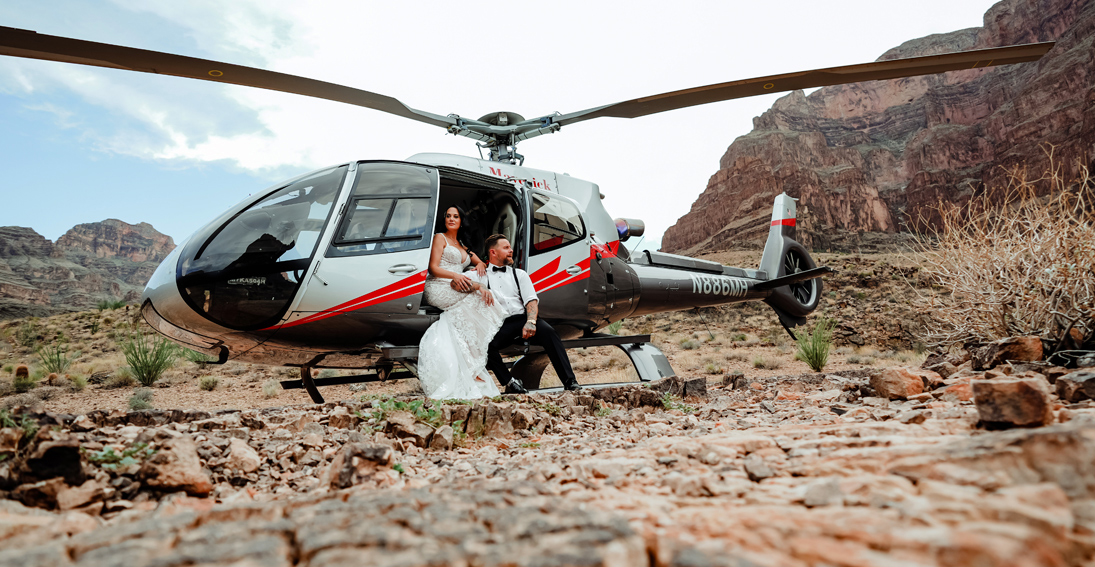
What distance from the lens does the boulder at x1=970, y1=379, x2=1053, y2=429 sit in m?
1.56

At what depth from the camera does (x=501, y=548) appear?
0.99m

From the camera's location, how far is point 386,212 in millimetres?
4707

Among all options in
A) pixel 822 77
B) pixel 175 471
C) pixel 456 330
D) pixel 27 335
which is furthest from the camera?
pixel 27 335

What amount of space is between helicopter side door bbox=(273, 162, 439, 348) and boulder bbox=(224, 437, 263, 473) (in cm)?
225

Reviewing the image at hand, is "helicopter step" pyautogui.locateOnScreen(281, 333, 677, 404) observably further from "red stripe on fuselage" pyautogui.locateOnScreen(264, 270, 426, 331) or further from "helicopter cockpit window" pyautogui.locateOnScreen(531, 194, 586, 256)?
"helicopter cockpit window" pyautogui.locateOnScreen(531, 194, 586, 256)

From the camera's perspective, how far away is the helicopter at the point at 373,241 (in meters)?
4.12

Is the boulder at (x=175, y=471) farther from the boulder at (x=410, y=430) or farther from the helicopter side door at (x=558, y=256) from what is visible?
the helicopter side door at (x=558, y=256)

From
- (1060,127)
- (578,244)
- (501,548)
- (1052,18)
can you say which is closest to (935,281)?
(578,244)

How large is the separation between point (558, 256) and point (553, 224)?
391mm

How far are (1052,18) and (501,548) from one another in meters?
90.2

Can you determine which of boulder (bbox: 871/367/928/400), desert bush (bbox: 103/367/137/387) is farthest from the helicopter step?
desert bush (bbox: 103/367/137/387)

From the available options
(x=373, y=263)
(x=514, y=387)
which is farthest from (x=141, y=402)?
(x=514, y=387)

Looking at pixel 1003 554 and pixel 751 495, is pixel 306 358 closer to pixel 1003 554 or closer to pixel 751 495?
pixel 751 495

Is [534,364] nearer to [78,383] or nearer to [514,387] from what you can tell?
[514,387]
